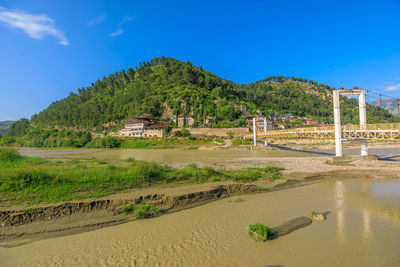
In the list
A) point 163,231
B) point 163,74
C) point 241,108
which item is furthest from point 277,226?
point 163,74

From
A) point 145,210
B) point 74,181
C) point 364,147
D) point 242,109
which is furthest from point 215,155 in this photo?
point 242,109

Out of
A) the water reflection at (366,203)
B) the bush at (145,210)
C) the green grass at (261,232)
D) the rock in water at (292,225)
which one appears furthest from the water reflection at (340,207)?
the bush at (145,210)

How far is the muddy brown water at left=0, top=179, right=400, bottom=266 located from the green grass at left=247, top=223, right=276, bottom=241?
202 mm

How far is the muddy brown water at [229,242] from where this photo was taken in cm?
508

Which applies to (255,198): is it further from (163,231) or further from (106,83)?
(106,83)

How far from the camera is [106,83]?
15088 centimetres

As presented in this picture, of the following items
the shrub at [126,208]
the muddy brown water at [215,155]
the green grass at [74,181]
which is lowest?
the muddy brown water at [215,155]

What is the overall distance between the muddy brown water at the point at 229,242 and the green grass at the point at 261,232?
20cm

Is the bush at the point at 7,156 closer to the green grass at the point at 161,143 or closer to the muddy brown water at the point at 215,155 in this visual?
the muddy brown water at the point at 215,155

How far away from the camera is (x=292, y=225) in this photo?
6.83 meters

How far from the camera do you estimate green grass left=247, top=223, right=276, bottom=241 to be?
5.93m

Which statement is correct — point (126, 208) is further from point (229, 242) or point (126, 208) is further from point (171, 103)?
point (171, 103)

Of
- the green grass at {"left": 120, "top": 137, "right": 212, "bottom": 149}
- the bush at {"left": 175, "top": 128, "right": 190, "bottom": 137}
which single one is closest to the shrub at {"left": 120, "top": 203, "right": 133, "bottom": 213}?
the green grass at {"left": 120, "top": 137, "right": 212, "bottom": 149}

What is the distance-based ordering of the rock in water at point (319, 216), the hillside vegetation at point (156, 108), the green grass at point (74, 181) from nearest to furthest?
1. the rock in water at point (319, 216)
2. the green grass at point (74, 181)
3. the hillside vegetation at point (156, 108)
